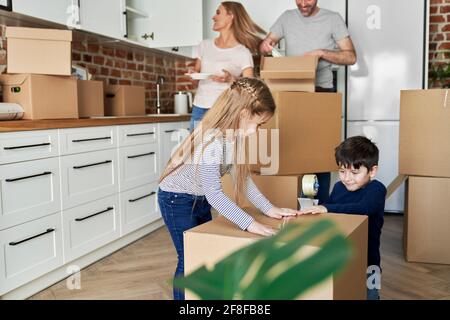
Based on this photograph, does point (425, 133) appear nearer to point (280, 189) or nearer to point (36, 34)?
point (280, 189)

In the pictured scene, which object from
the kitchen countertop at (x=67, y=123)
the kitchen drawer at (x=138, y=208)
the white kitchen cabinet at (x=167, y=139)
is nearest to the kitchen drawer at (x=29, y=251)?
the kitchen countertop at (x=67, y=123)

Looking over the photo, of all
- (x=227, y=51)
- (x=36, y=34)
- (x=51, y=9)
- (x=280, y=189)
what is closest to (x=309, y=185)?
(x=280, y=189)

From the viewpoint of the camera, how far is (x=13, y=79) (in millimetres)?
2316

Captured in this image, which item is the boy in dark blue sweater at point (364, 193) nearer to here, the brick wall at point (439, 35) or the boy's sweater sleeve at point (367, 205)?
the boy's sweater sleeve at point (367, 205)

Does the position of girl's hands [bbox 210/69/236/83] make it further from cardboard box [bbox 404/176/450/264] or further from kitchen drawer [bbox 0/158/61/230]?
cardboard box [bbox 404/176/450/264]

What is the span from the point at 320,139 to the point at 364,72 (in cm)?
196

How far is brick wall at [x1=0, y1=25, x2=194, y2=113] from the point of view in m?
3.29

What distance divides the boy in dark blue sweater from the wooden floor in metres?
0.63

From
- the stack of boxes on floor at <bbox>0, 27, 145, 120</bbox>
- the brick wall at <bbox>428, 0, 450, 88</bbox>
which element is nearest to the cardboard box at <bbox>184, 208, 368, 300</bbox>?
the stack of boxes on floor at <bbox>0, 27, 145, 120</bbox>

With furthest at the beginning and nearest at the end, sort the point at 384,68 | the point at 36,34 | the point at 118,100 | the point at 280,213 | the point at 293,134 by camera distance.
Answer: the point at 384,68
the point at 118,100
the point at 36,34
the point at 293,134
the point at 280,213

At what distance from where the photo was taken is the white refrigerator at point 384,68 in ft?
11.9

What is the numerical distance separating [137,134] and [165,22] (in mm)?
1114

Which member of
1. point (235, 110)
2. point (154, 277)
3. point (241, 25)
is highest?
point (241, 25)
